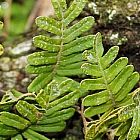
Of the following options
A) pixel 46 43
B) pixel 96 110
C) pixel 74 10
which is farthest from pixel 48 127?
pixel 74 10

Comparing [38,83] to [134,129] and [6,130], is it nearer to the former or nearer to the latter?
[6,130]

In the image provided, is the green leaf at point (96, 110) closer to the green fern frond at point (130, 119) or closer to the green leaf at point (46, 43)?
the green fern frond at point (130, 119)

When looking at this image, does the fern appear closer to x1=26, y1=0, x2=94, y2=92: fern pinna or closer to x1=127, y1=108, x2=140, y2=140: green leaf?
x1=26, y1=0, x2=94, y2=92: fern pinna

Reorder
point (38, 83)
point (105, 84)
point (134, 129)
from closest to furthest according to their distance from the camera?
point (134, 129) < point (105, 84) < point (38, 83)

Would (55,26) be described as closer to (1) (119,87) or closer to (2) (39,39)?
(2) (39,39)

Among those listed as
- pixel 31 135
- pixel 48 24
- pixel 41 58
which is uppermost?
pixel 48 24

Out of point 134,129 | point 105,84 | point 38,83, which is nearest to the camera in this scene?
point 134,129

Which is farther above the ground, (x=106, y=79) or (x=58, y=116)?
(x=106, y=79)

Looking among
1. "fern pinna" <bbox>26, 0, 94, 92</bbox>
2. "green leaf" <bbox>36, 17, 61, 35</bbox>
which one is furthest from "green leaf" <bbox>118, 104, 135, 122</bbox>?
"green leaf" <bbox>36, 17, 61, 35</bbox>
